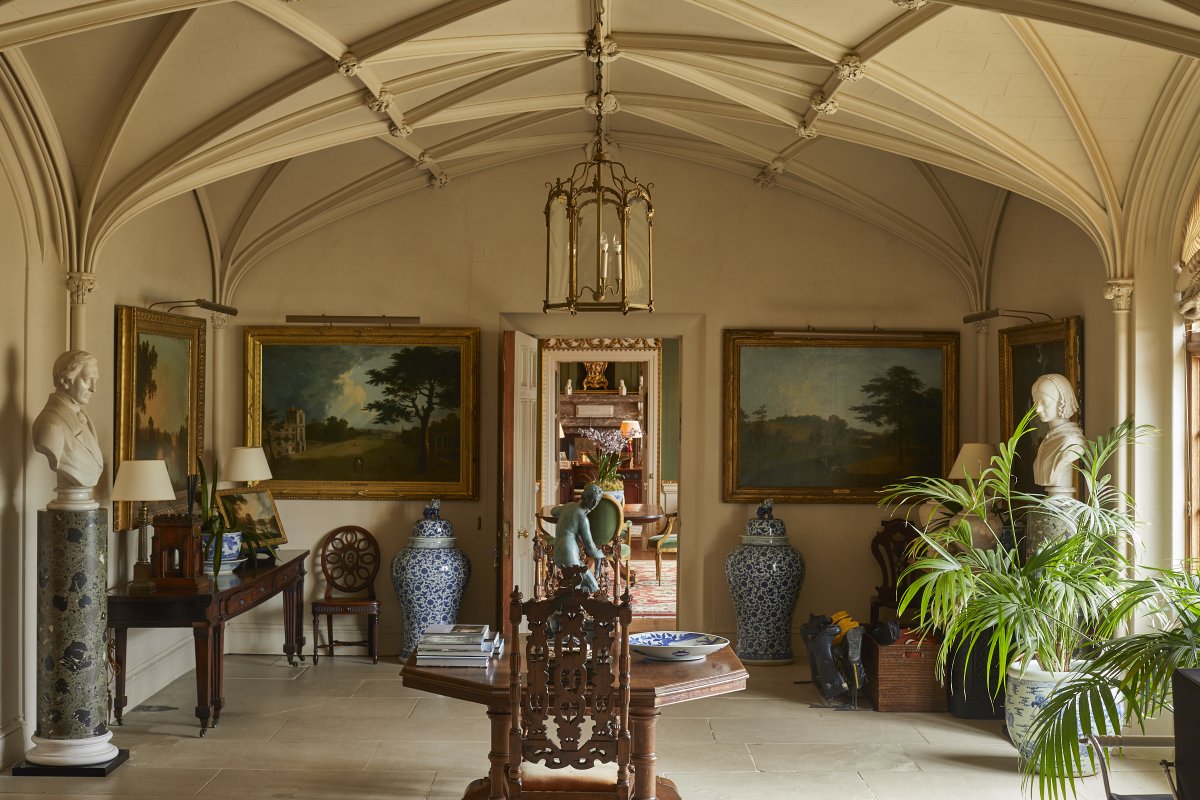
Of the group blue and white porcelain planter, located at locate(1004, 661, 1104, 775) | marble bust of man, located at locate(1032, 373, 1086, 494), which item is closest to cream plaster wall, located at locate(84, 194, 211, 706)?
blue and white porcelain planter, located at locate(1004, 661, 1104, 775)

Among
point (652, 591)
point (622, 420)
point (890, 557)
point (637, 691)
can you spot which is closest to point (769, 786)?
point (637, 691)

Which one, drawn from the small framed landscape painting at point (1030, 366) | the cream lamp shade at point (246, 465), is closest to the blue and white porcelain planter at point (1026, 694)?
the small framed landscape painting at point (1030, 366)

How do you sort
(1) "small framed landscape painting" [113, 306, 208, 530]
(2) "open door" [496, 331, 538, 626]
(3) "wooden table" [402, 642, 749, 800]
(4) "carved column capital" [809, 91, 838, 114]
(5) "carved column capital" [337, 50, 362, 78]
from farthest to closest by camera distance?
(2) "open door" [496, 331, 538, 626] < (1) "small framed landscape painting" [113, 306, 208, 530] < (4) "carved column capital" [809, 91, 838, 114] < (5) "carved column capital" [337, 50, 362, 78] < (3) "wooden table" [402, 642, 749, 800]

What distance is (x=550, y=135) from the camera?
29.2ft

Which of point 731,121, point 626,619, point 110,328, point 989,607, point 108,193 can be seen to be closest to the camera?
point 626,619

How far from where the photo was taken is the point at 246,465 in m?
8.61

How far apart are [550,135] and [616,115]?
58 cm

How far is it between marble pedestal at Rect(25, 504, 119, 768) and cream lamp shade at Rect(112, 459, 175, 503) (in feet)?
1.97

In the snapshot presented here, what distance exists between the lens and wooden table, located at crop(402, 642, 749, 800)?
492cm

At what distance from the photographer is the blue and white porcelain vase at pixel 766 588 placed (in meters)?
8.91

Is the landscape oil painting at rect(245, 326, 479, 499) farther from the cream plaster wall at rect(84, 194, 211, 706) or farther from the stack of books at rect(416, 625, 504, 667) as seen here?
the stack of books at rect(416, 625, 504, 667)

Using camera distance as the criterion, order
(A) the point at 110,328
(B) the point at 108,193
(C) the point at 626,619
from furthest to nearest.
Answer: (A) the point at 110,328 < (B) the point at 108,193 < (C) the point at 626,619

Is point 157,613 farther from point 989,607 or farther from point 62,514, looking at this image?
point 989,607

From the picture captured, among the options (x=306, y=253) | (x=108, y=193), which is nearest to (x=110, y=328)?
(x=108, y=193)
